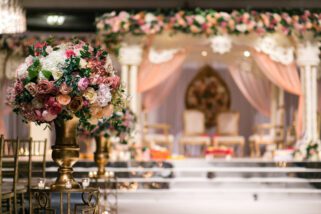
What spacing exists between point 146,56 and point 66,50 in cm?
752

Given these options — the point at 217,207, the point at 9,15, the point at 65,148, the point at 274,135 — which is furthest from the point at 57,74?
the point at 274,135

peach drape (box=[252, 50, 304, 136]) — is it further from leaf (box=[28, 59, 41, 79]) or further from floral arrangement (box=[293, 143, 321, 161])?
leaf (box=[28, 59, 41, 79])

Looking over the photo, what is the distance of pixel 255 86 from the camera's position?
14492 mm

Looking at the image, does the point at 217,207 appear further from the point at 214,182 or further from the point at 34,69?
the point at 34,69

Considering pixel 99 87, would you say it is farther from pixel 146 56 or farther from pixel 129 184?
pixel 146 56

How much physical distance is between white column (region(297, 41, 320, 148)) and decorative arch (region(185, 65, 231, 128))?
12.7 ft

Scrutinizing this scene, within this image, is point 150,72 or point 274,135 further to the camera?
point 274,135

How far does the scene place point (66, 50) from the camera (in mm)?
4754

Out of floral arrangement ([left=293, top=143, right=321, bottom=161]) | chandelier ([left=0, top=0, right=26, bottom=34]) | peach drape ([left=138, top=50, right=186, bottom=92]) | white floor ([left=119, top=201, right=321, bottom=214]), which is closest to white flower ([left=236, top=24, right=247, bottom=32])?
peach drape ([left=138, top=50, right=186, bottom=92])

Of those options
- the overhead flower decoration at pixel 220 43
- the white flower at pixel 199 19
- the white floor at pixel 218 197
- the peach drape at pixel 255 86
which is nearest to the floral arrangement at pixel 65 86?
the white floor at pixel 218 197

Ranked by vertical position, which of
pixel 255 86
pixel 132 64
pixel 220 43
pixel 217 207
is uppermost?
pixel 220 43

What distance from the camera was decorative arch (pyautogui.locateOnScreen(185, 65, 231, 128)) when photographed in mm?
15812

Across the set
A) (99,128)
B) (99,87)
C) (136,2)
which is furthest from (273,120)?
(99,87)

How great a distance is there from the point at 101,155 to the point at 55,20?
5989mm
